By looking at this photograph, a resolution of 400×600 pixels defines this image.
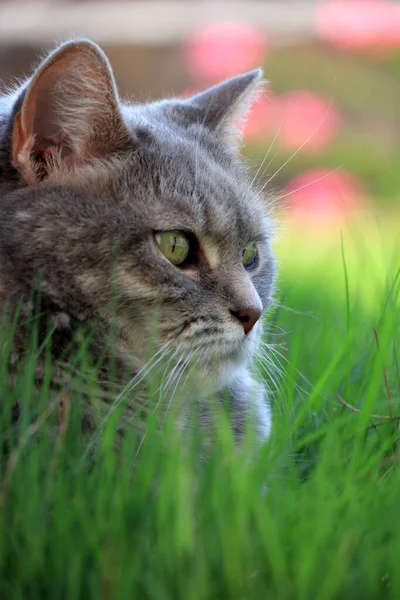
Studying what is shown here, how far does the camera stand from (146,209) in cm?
157

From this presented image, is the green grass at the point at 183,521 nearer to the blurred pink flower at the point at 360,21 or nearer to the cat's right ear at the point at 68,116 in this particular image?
the cat's right ear at the point at 68,116

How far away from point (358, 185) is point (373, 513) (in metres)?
5.24

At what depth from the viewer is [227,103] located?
201cm

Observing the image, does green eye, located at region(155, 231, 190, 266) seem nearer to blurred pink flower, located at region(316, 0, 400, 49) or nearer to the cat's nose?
the cat's nose

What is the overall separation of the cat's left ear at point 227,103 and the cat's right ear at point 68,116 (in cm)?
41

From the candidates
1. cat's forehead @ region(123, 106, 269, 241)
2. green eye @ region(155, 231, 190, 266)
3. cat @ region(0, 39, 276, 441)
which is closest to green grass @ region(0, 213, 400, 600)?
cat @ region(0, 39, 276, 441)

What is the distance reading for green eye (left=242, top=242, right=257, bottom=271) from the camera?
1824 millimetres

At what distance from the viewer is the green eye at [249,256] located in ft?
5.98

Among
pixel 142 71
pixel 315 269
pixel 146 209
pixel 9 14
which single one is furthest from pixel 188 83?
pixel 146 209

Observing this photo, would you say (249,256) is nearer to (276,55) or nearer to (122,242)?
(122,242)

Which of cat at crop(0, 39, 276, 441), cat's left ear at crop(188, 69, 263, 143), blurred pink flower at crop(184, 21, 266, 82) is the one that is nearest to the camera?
cat at crop(0, 39, 276, 441)

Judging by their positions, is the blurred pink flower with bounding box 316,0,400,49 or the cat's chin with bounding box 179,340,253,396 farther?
the blurred pink flower with bounding box 316,0,400,49

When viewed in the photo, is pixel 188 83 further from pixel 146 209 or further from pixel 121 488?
pixel 121 488

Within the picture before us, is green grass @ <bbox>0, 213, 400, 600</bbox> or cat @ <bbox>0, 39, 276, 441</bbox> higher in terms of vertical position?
cat @ <bbox>0, 39, 276, 441</bbox>
